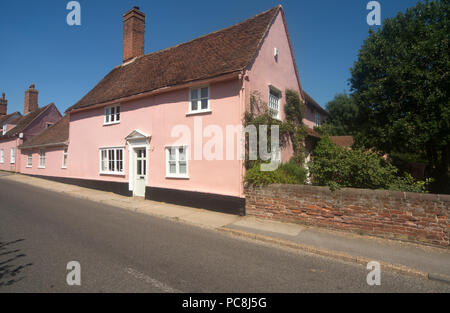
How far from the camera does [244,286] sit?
409cm

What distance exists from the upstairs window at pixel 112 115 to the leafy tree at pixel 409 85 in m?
13.7

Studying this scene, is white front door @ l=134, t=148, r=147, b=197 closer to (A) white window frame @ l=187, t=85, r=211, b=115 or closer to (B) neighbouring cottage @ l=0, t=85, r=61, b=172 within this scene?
(A) white window frame @ l=187, t=85, r=211, b=115

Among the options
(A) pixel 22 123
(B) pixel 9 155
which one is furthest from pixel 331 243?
(A) pixel 22 123

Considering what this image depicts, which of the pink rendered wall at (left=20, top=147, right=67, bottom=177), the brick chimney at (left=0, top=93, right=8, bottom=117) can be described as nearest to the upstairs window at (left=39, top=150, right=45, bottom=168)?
the pink rendered wall at (left=20, top=147, right=67, bottom=177)

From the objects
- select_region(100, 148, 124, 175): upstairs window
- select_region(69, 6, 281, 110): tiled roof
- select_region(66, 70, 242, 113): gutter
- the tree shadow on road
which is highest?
select_region(69, 6, 281, 110): tiled roof

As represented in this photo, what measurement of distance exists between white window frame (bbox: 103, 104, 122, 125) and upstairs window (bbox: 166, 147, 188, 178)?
441 cm

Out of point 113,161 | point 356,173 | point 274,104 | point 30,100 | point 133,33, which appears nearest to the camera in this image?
point 356,173

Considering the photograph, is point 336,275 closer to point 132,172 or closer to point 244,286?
point 244,286

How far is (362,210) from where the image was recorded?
6.99 m

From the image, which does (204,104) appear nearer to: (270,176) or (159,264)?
(270,176)

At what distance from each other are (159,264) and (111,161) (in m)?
10.8

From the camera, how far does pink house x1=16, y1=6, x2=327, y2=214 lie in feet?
31.7
